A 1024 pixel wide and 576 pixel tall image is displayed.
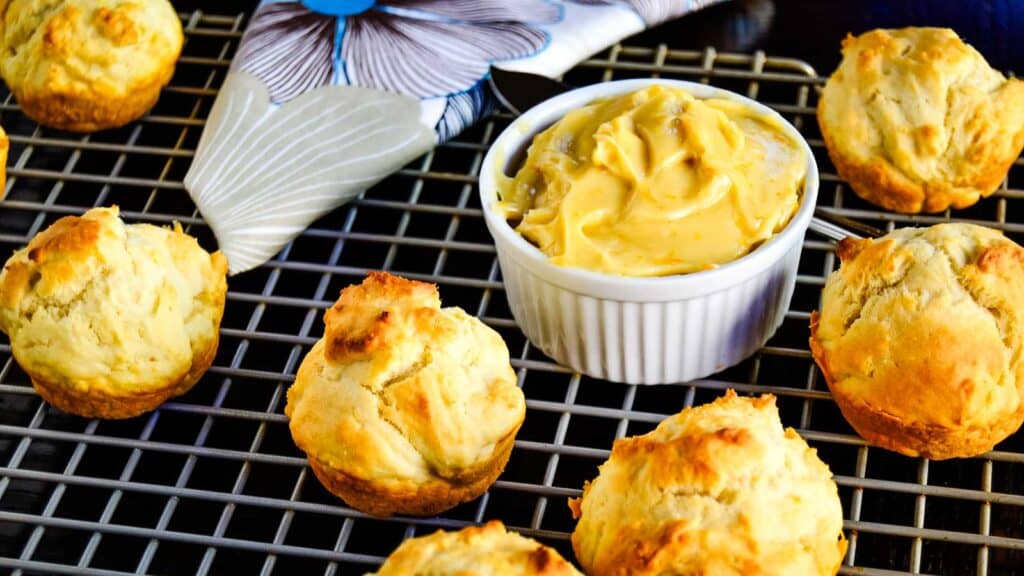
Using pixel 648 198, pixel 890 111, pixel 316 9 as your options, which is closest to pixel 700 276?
pixel 648 198

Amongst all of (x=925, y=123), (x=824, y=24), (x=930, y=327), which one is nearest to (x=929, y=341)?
(x=930, y=327)

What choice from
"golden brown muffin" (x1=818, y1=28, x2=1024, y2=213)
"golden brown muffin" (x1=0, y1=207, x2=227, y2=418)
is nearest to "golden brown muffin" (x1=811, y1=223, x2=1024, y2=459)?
"golden brown muffin" (x1=818, y1=28, x2=1024, y2=213)

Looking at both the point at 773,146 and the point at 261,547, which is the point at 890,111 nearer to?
the point at 773,146

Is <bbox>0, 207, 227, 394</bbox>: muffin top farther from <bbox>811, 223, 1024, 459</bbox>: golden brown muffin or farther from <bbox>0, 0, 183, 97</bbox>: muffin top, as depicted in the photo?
<bbox>811, 223, 1024, 459</bbox>: golden brown muffin

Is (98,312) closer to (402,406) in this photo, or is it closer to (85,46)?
(402,406)

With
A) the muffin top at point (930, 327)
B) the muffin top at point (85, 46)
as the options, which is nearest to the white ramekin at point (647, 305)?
the muffin top at point (930, 327)
